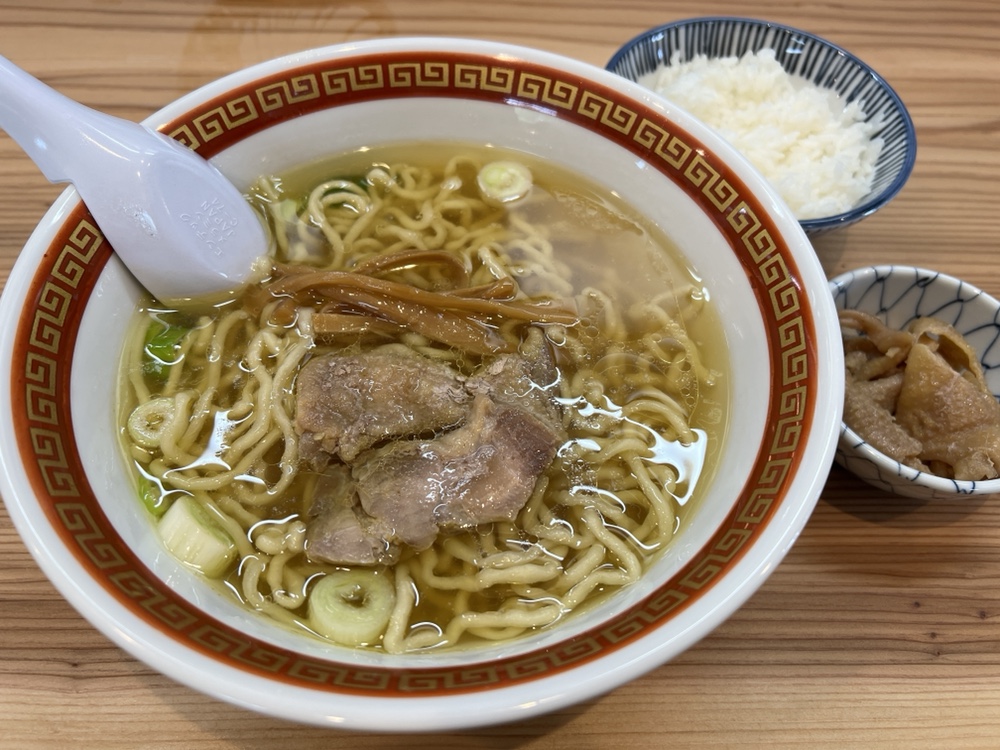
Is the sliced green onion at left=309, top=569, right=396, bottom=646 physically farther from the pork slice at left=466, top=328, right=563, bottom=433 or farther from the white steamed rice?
the white steamed rice

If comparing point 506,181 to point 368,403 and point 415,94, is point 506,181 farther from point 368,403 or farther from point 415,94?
point 368,403

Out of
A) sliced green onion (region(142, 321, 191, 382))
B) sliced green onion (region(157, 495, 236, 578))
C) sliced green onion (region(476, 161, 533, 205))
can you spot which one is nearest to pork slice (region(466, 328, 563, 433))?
sliced green onion (region(476, 161, 533, 205))

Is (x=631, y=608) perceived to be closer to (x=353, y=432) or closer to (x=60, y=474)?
(x=353, y=432)

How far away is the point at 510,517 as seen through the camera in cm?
149

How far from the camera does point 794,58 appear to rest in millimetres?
2482

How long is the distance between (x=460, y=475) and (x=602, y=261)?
801 millimetres

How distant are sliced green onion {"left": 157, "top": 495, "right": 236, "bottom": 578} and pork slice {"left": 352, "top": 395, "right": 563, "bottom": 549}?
31 cm

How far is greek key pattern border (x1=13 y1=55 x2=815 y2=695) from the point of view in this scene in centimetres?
110

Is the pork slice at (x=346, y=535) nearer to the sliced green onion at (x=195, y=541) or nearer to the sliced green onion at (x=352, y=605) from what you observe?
the sliced green onion at (x=352, y=605)

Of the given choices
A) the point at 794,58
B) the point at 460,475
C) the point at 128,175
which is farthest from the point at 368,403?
the point at 794,58

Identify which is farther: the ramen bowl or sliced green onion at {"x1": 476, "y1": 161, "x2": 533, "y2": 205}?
sliced green onion at {"x1": 476, "y1": 161, "x2": 533, "y2": 205}

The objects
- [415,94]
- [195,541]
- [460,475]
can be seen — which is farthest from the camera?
[415,94]

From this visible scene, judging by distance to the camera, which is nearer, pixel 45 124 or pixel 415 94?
pixel 45 124

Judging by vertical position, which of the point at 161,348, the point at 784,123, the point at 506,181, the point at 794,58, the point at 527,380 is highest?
the point at 794,58
